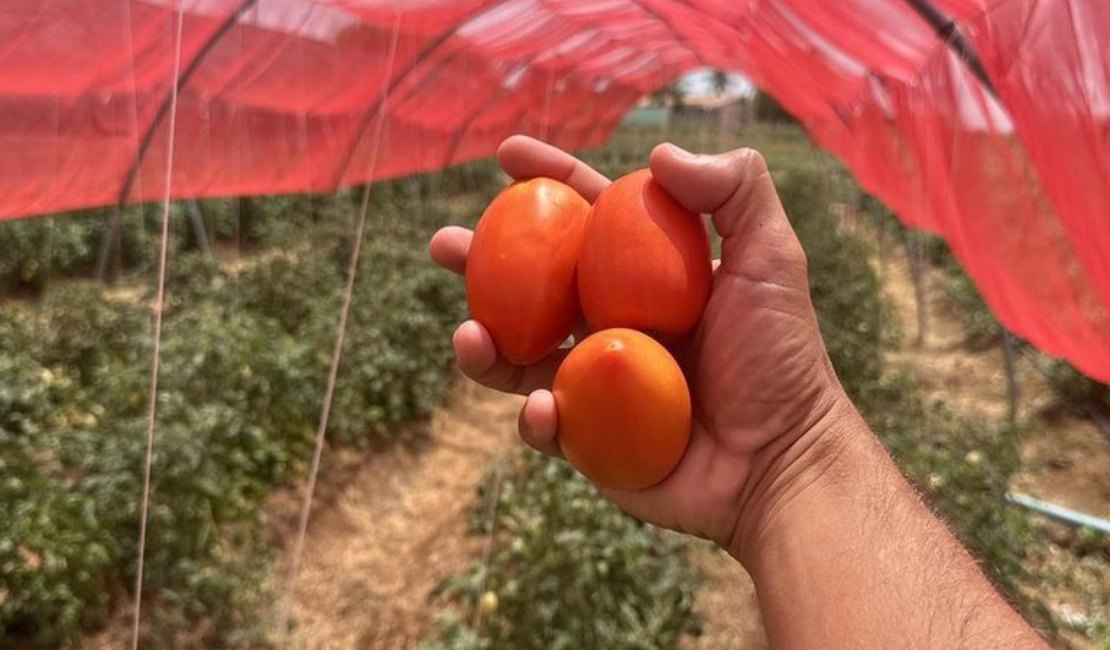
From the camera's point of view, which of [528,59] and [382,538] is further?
[528,59]

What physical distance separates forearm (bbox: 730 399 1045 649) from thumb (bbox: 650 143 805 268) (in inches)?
12.1

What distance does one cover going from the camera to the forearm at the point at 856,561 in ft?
3.59

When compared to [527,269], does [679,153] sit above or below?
above

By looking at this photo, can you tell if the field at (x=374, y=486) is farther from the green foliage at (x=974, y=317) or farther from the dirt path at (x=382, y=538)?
the green foliage at (x=974, y=317)

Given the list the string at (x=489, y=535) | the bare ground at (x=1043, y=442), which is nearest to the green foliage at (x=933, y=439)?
the bare ground at (x=1043, y=442)

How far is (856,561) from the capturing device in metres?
1.17

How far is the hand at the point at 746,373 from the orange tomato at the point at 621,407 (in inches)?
4.3

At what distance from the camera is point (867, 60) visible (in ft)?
13.7

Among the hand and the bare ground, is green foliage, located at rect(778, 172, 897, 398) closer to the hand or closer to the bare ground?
the bare ground

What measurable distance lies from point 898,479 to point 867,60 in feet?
11.1

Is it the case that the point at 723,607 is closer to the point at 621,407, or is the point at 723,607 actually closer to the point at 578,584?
the point at 578,584

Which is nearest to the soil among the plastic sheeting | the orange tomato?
the plastic sheeting

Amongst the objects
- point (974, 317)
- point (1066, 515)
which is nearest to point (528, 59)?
point (974, 317)

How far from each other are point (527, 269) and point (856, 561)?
0.61 m
